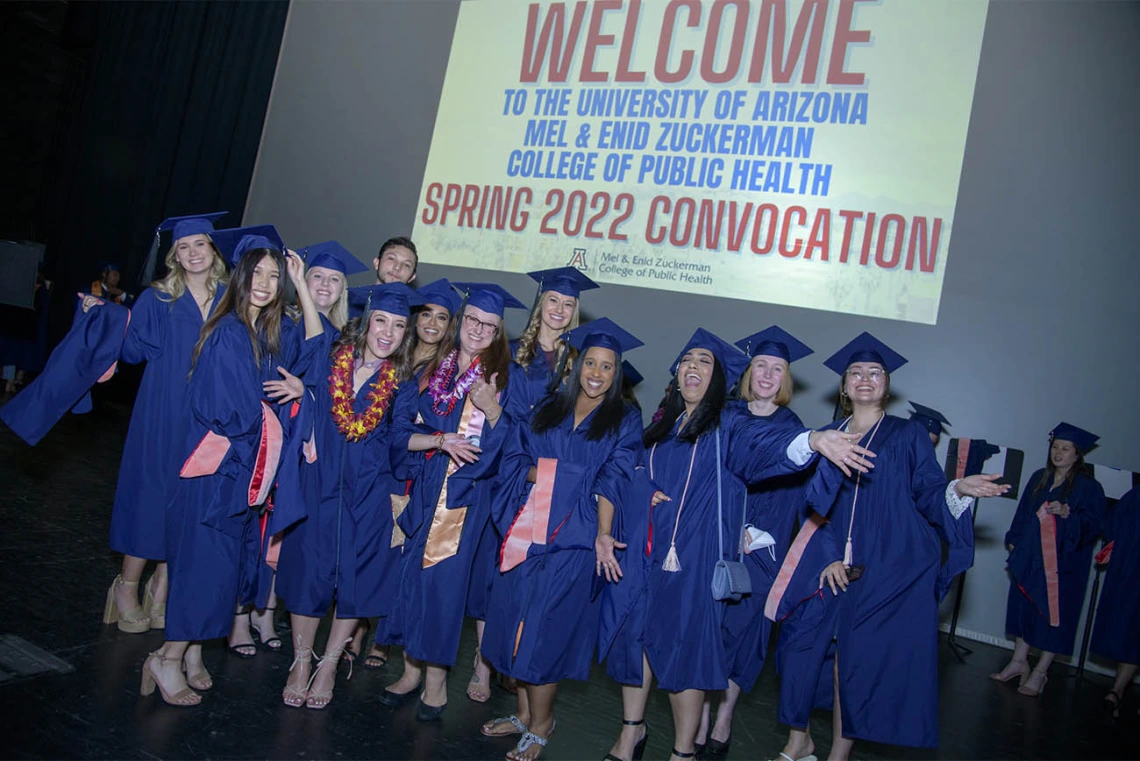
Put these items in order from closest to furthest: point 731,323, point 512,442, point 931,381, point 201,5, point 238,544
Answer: point 238,544 → point 512,442 → point 931,381 → point 731,323 → point 201,5

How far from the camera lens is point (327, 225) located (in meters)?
8.06

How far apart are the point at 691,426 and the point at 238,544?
1.59 metres

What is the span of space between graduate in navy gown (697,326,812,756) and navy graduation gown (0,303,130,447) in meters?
2.37

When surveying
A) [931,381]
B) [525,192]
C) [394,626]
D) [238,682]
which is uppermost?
[525,192]

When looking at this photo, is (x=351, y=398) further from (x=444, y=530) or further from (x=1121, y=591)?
(x=1121, y=591)

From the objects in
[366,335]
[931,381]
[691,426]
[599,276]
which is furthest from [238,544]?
[931,381]

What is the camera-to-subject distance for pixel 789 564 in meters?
3.32

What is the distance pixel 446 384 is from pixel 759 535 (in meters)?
1.33

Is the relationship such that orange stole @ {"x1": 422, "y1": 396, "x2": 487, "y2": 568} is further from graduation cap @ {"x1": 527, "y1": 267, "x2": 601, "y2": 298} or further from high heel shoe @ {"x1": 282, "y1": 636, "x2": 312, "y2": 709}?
graduation cap @ {"x1": 527, "y1": 267, "x2": 601, "y2": 298}

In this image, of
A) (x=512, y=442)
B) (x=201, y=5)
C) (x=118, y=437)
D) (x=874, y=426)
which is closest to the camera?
(x=512, y=442)

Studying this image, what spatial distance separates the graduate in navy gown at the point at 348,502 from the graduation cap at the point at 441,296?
217 mm

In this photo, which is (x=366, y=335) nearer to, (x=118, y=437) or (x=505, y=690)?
(x=505, y=690)

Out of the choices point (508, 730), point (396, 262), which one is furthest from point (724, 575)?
point (396, 262)

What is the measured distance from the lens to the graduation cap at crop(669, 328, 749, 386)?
10.1ft
